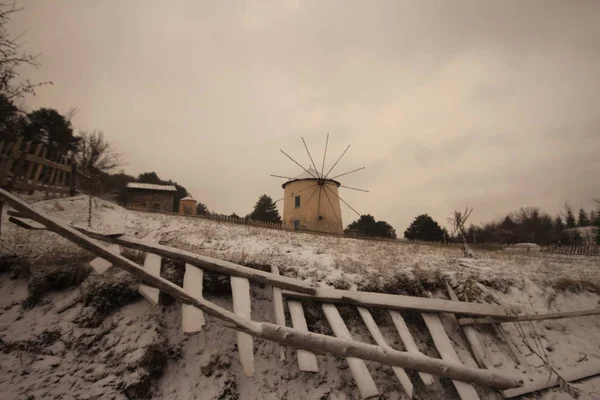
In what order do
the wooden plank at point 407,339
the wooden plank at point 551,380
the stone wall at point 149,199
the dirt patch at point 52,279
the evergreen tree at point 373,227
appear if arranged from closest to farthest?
the wooden plank at point 407,339 < the wooden plank at point 551,380 < the dirt patch at point 52,279 < the stone wall at point 149,199 < the evergreen tree at point 373,227

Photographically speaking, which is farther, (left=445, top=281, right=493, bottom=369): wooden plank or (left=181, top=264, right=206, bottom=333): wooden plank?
(left=445, top=281, right=493, bottom=369): wooden plank

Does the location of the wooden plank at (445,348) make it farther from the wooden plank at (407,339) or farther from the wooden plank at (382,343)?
the wooden plank at (382,343)

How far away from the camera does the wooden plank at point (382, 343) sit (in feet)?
9.61

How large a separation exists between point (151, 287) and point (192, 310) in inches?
27.4

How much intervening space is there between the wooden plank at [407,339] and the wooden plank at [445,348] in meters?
0.29

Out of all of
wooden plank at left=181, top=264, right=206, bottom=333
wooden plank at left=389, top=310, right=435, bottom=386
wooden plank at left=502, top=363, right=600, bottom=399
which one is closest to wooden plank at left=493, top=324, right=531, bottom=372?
wooden plank at left=502, top=363, right=600, bottom=399

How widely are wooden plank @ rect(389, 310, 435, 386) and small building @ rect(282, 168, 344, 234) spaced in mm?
19821

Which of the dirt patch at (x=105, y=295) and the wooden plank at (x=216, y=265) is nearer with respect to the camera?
the dirt patch at (x=105, y=295)

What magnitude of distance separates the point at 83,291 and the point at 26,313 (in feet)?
1.86

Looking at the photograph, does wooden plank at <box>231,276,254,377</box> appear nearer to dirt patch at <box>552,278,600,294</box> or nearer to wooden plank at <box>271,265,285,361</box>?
wooden plank at <box>271,265,285,361</box>

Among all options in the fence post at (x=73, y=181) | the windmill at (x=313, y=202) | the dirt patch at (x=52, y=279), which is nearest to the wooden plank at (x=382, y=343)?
the dirt patch at (x=52, y=279)

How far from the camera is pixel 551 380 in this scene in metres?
3.52

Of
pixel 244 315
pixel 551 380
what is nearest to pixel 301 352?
pixel 244 315

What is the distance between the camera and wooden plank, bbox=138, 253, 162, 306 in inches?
124
